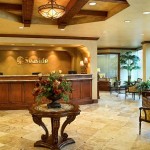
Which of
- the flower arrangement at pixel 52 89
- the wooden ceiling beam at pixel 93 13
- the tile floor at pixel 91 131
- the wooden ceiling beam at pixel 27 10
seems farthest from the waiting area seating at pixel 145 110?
the wooden ceiling beam at pixel 27 10

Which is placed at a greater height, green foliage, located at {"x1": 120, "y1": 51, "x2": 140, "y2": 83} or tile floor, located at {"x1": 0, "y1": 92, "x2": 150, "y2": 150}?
green foliage, located at {"x1": 120, "y1": 51, "x2": 140, "y2": 83}

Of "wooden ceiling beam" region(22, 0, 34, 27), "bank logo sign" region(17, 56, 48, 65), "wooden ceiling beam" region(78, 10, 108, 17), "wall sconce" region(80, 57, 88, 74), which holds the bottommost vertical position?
"wall sconce" region(80, 57, 88, 74)

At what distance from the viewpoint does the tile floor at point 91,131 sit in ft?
13.7

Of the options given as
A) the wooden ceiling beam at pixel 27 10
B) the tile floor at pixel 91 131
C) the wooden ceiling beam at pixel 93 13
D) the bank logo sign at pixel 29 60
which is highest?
the wooden ceiling beam at pixel 93 13

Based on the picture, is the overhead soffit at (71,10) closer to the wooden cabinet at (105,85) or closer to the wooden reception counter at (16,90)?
the wooden reception counter at (16,90)

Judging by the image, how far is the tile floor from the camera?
419 centimetres

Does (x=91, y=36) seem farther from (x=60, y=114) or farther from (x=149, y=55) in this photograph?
(x=60, y=114)

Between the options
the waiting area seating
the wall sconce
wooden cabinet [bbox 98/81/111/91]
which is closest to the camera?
the waiting area seating

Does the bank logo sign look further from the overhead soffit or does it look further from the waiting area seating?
the waiting area seating

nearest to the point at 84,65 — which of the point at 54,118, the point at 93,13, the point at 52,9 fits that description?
the point at 93,13

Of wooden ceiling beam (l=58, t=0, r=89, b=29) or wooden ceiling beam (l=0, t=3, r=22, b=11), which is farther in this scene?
wooden ceiling beam (l=0, t=3, r=22, b=11)

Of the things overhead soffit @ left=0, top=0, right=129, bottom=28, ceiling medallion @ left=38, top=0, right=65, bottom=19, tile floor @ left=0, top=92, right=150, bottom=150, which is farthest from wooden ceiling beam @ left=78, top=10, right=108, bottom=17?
tile floor @ left=0, top=92, right=150, bottom=150

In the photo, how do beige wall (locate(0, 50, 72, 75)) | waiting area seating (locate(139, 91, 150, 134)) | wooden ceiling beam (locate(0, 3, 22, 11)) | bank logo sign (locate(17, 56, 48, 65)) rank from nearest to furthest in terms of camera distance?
waiting area seating (locate(139, 91, 150, 134)) < wooden ceiling beam (locate(0, 3, 22, 11)) < beige wall (locate(0, 50, 72, 75)) < bank logo sign (locate(17, 56, 48, 65))

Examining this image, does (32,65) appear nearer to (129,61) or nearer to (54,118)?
(129,61)
